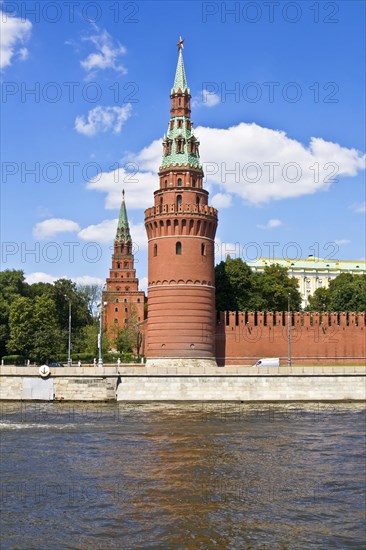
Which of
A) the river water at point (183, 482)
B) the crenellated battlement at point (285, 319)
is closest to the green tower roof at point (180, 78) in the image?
the crenellated battlement at point (285, 319)

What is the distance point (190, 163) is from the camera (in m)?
57.9

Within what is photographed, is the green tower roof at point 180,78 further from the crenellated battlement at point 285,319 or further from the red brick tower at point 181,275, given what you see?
the crenellated battlement at point 285,319

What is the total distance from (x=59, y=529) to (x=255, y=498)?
538cm

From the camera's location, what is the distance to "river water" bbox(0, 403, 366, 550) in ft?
49.4

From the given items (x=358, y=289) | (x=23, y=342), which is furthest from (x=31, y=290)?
(x=358, y=289)

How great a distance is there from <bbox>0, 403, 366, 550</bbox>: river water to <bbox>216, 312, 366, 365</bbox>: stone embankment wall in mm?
22345

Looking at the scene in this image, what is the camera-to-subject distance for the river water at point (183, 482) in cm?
1505

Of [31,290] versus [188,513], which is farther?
[31,290]

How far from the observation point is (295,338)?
58406mm

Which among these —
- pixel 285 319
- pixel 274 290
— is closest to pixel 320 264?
pixel 274 290

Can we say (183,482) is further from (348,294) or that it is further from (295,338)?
(348,294)

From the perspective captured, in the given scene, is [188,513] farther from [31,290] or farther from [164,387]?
[31,290]

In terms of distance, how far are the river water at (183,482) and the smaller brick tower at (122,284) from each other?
66375 millimetres

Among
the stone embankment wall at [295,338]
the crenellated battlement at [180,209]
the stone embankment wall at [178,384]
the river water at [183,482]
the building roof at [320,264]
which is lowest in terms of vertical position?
the river water at [183,482]
